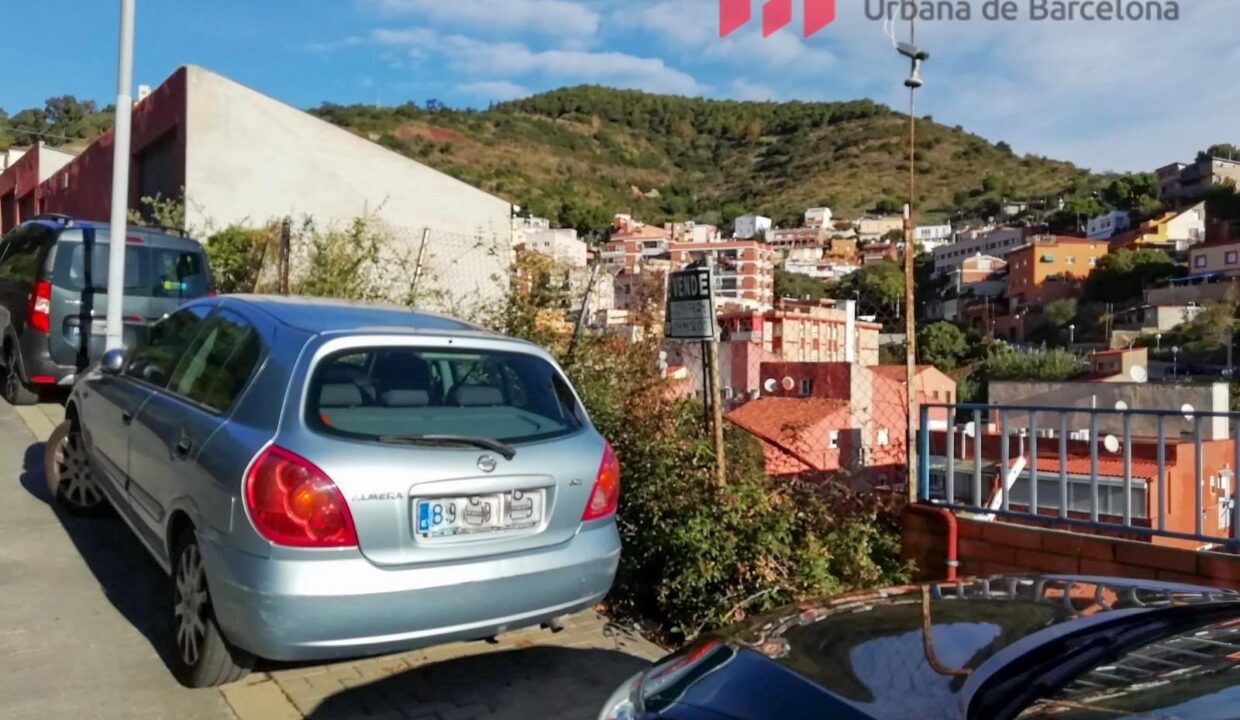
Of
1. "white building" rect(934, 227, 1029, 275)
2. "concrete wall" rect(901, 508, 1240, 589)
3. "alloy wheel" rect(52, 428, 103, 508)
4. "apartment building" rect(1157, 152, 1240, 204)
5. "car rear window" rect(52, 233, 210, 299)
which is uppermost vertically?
"apartment building" rect(1157, 152, 1240, 204)

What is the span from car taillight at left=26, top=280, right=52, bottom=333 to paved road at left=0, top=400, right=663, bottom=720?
3.97 metres

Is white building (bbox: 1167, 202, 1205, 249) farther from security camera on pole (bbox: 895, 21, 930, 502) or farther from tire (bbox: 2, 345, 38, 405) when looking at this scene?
tire (bbox: 2, 345, 38, 405)

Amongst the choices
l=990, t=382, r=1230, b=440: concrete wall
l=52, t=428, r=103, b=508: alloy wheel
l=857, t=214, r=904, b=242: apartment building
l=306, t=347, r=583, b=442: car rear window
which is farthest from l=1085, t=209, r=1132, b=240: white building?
l=52, t=428, r=103, b=508: alloy wheel

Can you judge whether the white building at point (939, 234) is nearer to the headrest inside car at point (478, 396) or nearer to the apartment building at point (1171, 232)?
the apartment building at point (1171, 232)

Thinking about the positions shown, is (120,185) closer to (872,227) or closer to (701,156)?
(872,227)

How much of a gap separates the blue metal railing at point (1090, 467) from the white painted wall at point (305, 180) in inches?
368

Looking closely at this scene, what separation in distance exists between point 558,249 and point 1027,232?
79598mm

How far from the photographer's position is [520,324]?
7980 mm

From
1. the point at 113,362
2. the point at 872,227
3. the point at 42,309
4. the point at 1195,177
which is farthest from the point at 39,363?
the point at 1195,177

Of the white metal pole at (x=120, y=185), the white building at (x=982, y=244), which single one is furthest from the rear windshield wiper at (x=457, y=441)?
the white building at (x=982, y=244)

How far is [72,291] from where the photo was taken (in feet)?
29.2

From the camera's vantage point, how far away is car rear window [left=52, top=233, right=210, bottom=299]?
8.98 meters

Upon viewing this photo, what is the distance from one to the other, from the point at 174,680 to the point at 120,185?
6.37 metres

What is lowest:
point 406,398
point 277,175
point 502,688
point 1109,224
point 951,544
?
point 502,688
